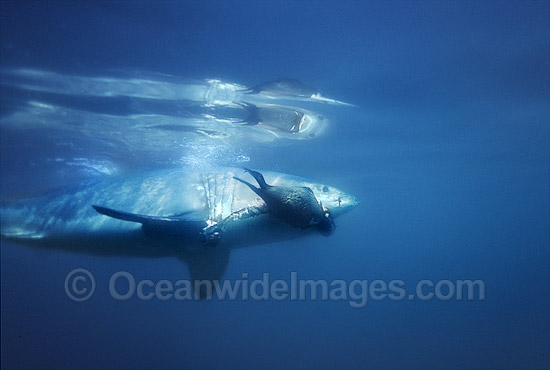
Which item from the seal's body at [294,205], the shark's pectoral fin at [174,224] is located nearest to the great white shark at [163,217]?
the shark's pectoral fin at [174,224]

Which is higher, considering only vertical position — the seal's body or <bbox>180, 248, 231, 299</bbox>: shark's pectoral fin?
the seal's body

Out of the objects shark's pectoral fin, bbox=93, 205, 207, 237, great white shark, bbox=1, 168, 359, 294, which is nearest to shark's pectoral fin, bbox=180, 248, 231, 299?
great white shark, bbox=1, 168, 359, 294

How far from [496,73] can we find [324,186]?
8.70 meters

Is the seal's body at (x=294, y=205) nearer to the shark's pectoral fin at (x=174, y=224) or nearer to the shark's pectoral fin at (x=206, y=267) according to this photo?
the shark's pectoral fin at (x=174, y=224)

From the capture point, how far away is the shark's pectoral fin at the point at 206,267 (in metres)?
5.65

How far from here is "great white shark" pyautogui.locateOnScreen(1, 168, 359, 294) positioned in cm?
449

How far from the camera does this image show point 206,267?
19.6ft

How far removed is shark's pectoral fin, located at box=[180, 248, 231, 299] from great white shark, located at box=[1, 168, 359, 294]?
18mm

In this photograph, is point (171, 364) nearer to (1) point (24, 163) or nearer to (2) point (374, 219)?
(1) point (24, 163)

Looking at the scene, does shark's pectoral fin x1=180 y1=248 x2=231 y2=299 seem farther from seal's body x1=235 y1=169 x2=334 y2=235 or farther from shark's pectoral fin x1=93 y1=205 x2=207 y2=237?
seal's body x1=235 y1=169 x2=334 y2=235

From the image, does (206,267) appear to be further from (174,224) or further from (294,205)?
(294,205)

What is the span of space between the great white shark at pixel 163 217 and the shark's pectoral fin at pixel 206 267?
0.02 m

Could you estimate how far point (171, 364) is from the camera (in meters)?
22.1

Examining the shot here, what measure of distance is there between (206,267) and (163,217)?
6.64ft
